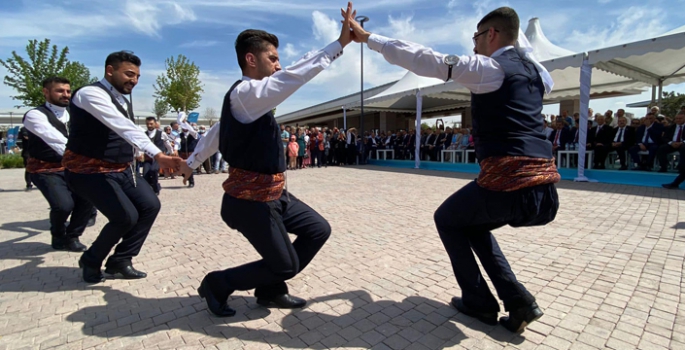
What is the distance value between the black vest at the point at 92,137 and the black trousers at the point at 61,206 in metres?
1.36

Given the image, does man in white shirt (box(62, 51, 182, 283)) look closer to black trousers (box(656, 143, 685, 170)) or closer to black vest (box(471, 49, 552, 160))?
black vest (box(471, 49, 552, 160))

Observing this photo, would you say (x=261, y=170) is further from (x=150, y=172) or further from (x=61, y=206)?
(x=150, y=172)

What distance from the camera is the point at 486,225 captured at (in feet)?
7.59

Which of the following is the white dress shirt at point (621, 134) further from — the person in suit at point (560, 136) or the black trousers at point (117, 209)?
the black trousers at point (117, 209)

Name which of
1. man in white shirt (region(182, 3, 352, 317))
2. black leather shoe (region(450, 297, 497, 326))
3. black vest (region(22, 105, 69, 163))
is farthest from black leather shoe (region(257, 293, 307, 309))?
black vest (region(22, 105, 69, 163))

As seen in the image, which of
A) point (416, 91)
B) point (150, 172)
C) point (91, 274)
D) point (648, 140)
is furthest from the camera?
point (416, 91)

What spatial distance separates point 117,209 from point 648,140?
11.8 m

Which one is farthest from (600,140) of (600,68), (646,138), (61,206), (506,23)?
(61,206)

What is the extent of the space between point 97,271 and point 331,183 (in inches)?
300

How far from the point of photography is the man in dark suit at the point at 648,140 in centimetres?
910

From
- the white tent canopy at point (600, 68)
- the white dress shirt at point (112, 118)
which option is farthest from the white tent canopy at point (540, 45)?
the white dress shirt at point (112, 118)

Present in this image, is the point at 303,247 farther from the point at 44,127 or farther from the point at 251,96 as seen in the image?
the point at 44,127

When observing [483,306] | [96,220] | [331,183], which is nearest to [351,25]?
[483,306]

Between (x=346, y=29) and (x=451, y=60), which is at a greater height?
(x=346, y=29)
